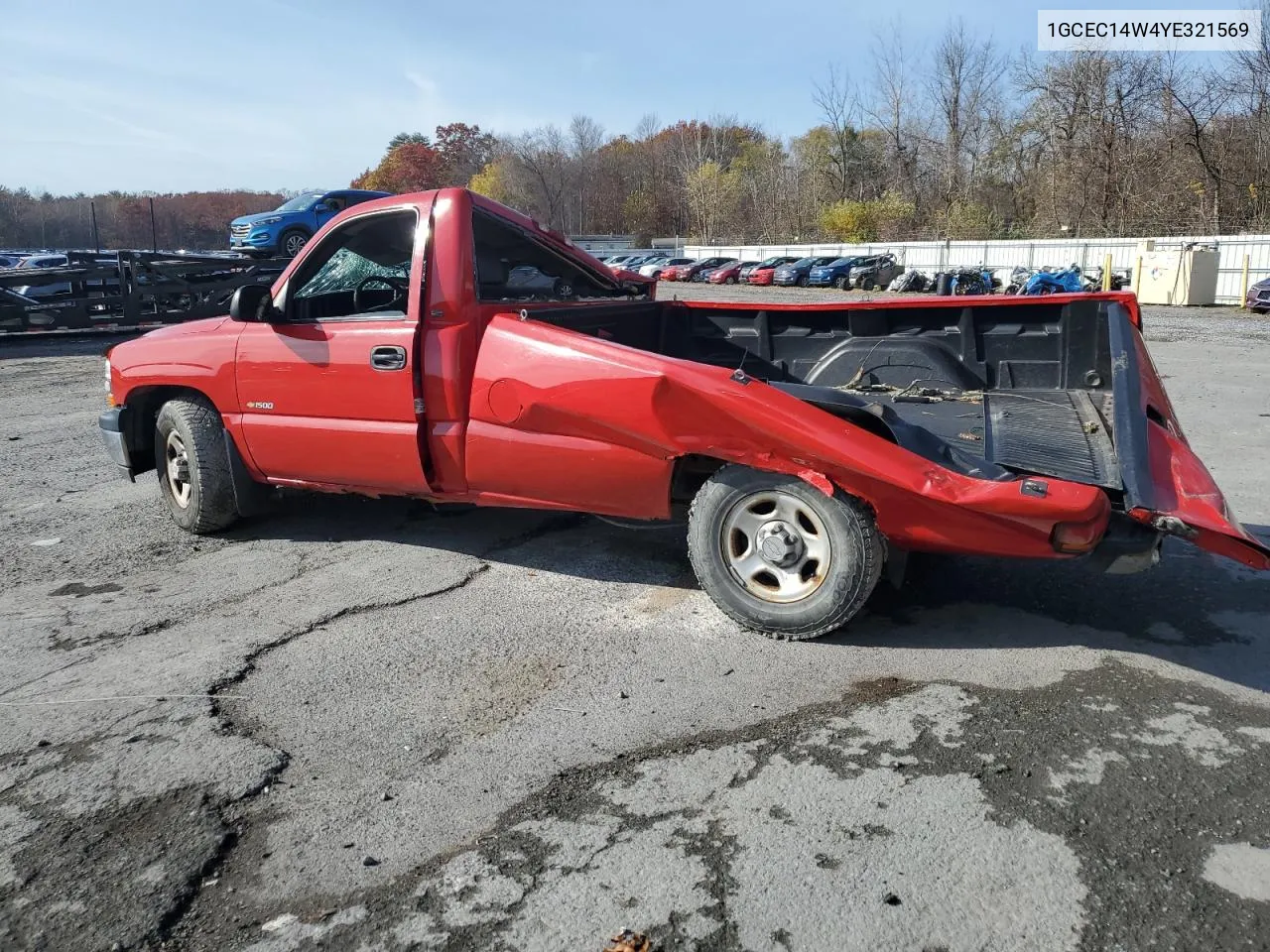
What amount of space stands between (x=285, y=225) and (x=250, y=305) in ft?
48.7

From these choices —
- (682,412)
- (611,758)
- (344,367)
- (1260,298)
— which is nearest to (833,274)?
(1260,298)

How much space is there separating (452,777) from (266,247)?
1770cm

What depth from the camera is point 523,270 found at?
5527 millimetres

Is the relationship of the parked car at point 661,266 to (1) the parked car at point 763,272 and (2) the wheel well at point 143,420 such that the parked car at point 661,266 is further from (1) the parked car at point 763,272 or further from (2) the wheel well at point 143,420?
(2) the wheel well at point 143,420

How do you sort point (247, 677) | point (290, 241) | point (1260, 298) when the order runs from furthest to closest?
point (1260, 298) < point (290, 241) < point (247, 677)

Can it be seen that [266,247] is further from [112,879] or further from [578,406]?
[112,879]

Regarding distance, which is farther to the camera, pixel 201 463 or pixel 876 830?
pixel 201 463

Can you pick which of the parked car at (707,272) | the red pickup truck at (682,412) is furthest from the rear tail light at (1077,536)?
the parked car at (707,272)

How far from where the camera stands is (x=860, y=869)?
2.54 meters

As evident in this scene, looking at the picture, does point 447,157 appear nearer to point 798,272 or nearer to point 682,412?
point 798,272

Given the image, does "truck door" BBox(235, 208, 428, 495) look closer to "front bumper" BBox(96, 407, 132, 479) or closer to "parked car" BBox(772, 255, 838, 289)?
"front bumper" BBox(96, 407, 132, 479)

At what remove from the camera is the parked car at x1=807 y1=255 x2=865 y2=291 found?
41062mm

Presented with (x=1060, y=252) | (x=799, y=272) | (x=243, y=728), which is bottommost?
(x=243, y=728)

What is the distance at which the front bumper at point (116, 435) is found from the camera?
6043 mm
